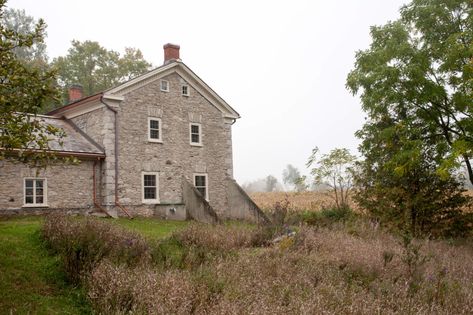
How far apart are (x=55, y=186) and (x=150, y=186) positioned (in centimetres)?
418

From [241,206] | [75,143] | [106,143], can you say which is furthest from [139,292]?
[241,206]

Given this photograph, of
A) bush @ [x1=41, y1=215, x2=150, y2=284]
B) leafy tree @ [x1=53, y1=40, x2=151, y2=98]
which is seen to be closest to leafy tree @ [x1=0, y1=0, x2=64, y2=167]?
bush @ [x1=41, y1=215, x2=150, y2=284]

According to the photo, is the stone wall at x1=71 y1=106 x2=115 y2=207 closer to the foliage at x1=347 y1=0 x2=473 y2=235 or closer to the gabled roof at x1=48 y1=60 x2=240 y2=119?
the gabled roof at x1=48 y1=60 x2=240 y2=119

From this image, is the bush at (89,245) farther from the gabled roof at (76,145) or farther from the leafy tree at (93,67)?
the leafy tree at (93,67)

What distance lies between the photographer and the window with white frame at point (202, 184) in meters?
22.2

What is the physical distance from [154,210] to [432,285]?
1419cm

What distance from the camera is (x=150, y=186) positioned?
20.2 m

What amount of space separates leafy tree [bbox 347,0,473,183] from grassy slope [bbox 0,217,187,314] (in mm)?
11495

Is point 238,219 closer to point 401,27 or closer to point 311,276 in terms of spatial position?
point 401,27

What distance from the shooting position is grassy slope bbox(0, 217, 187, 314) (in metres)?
7.44

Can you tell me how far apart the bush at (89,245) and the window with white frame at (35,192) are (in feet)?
23.4

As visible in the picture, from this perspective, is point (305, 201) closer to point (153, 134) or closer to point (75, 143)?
point (153, 134)

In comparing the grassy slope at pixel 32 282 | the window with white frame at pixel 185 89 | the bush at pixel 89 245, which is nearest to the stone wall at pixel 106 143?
the window with white frame at pixel 185 89

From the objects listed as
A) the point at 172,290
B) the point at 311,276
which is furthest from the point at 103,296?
the point at 311,276
